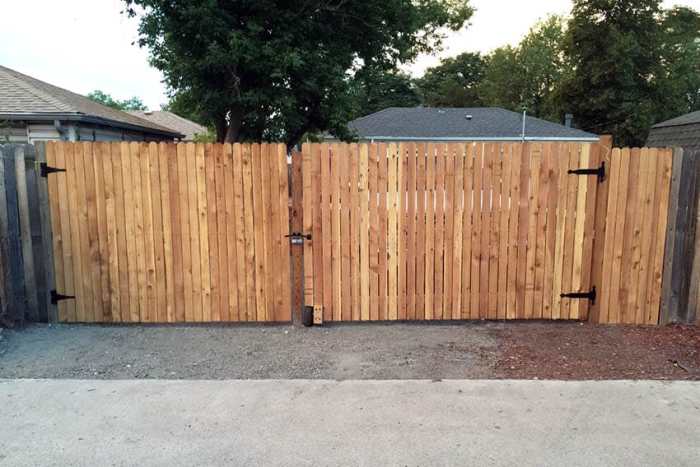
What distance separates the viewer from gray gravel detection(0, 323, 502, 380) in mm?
4684

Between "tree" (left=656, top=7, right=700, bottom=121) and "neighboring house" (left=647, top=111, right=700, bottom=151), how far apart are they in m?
20.7

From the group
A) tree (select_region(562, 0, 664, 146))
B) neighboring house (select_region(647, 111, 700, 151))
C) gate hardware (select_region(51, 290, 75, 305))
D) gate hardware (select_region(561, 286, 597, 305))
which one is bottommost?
gate hardware (select_region(51, 290, 75, 305))

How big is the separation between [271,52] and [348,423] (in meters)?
11.3

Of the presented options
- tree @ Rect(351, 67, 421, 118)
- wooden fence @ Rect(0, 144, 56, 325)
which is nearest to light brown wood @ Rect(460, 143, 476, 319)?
wooden fence @ Rect(0, 144, 56, 325)

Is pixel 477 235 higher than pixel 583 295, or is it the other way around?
pixel 477 235

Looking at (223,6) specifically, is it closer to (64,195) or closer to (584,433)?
(64,195)

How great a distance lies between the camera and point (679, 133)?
15906 millimetres

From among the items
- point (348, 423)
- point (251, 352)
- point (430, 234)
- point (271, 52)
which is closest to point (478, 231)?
point (430, 234)

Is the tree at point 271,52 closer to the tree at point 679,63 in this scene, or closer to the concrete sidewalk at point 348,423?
the concrete sidewalk at point 348,423

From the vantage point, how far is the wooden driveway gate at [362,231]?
5707 mm

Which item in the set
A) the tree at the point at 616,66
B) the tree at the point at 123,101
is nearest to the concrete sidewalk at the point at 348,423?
the tree at the point at 616,66

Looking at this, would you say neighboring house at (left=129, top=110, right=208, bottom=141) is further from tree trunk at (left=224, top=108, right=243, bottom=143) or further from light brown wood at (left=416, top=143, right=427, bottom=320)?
light brown wood at (left=416, top=143, right=427, bottom=320)

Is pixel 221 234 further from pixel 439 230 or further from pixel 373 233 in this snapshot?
pixel 439 230

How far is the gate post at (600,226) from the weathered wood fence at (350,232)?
16mm
